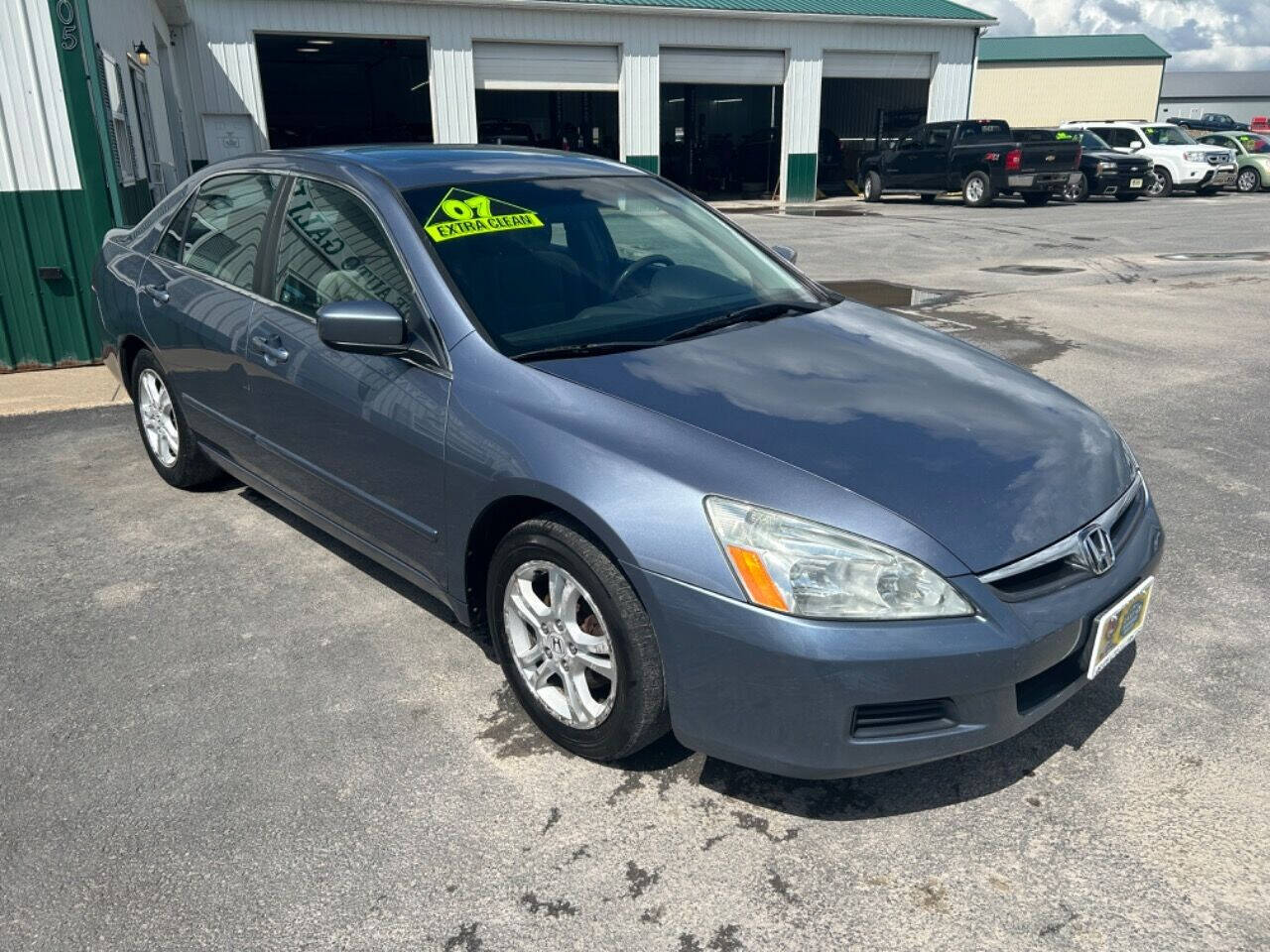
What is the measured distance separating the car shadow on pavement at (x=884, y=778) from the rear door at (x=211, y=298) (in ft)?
7.58

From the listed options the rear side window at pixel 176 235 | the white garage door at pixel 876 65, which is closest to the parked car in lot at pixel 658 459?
the rear side window at pixel 176 235

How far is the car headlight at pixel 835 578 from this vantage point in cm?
232

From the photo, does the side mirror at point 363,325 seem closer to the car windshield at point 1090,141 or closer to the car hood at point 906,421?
the car hood at point 906,421

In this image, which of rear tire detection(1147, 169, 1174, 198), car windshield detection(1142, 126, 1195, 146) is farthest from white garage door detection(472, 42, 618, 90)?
rear tire detection(1147, 169, 1174, 198)

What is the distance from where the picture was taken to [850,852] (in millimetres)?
2518

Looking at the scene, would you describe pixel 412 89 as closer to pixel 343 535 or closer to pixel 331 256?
pixel 331 256

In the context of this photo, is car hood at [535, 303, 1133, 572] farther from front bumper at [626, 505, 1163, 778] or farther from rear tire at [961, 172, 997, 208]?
rear tire at [961, 172, 997, 208]

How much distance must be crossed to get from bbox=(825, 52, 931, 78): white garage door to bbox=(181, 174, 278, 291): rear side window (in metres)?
23.2

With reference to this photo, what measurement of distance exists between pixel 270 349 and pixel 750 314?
1.77 meters

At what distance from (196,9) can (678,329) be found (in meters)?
18.7

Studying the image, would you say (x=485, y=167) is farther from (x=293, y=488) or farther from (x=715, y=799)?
(x=715, y=799)

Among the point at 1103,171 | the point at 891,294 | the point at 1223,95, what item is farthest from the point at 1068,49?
the point at 891,294

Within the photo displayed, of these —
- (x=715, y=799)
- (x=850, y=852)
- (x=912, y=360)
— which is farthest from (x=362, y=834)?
(x=912, y=360)

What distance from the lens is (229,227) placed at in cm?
427
